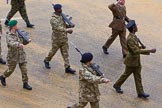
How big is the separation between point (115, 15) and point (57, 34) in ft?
6.69

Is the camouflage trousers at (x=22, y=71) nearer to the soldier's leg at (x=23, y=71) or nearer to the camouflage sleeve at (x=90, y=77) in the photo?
the soldier's leg at (x=23, y=71)

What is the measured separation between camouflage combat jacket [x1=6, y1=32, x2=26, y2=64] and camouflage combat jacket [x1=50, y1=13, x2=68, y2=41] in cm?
119

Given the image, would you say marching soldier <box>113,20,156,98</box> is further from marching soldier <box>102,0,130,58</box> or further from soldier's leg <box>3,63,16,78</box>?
soldier's leg <box>3,63,16,78</box>

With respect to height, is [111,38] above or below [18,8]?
below

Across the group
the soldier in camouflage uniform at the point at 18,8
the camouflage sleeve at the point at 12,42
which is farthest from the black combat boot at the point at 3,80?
the soldier in camouflage uniform at the point at 18,8

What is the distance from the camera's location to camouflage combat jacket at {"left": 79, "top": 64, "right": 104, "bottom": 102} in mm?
9172

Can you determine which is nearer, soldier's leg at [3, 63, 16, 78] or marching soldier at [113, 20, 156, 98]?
marching soldier at [113, 20, 156, 98]

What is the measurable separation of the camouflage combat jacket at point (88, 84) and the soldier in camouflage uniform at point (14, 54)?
6.52 feet

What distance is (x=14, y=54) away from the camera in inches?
431

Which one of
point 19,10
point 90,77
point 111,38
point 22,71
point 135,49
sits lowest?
point 111,38

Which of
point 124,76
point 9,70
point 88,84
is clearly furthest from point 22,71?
point 124,76

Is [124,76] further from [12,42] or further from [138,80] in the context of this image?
[12,42]

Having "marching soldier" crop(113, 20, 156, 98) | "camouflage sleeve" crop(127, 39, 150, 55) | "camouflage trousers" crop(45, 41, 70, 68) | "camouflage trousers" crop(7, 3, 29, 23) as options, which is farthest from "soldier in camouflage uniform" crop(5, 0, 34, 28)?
"camouflage sleeve" crop(127, 39, 150, 55)

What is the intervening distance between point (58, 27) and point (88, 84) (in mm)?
2727
